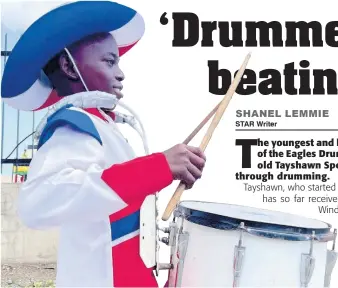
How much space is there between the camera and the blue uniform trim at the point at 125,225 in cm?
116

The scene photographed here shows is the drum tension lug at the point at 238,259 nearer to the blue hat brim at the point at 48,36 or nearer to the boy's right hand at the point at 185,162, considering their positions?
the boy's right hand at the point at 185,162

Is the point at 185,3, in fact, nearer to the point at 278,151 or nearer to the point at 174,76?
the point at 174,76

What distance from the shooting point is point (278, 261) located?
4.00ft

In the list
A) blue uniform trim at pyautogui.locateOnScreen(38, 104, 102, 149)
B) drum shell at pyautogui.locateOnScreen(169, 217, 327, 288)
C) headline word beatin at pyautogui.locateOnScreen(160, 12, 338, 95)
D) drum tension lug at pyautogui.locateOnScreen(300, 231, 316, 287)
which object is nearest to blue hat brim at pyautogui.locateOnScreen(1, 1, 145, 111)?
blue uniform trim at pyautogui.locateOnScreen(38, 104, 102, 149)

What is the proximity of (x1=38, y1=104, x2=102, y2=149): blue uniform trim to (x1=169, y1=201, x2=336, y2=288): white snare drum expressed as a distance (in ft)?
1.06

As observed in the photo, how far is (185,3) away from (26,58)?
1.76 feet

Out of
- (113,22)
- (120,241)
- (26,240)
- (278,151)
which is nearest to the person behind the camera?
(120,241)

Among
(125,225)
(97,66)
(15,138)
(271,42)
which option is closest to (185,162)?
(125,225)

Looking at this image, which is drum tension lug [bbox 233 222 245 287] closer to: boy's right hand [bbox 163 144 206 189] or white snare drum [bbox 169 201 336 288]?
white snare drum [bbox 169 201 336 288]

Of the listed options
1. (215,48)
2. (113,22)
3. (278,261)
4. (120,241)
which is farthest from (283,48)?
(120,241)

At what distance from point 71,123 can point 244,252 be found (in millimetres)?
477

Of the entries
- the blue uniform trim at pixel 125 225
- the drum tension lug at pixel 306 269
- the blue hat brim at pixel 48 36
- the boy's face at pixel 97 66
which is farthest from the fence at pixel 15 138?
the drum tension lug at pixel 306 269

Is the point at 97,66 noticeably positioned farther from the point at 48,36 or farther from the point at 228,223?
the point at 228,223

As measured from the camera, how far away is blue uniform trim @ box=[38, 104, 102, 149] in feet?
3.62
